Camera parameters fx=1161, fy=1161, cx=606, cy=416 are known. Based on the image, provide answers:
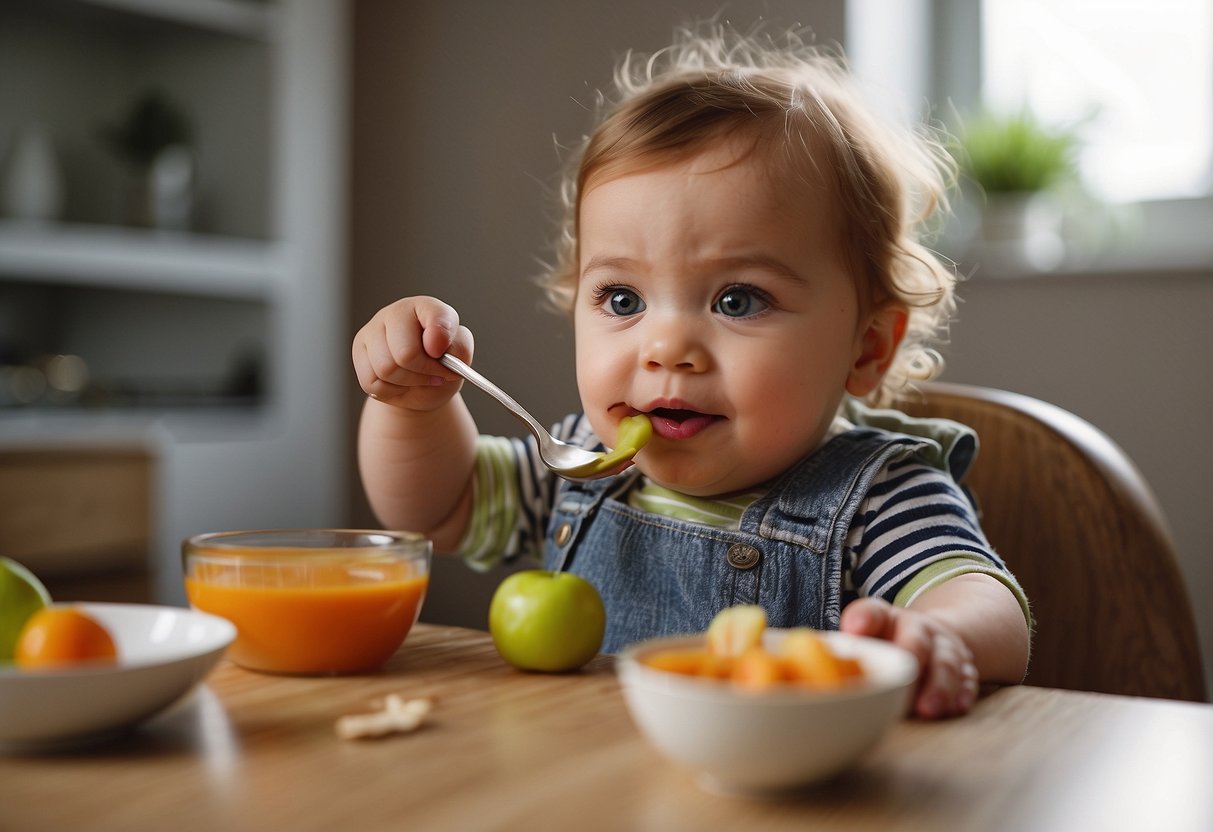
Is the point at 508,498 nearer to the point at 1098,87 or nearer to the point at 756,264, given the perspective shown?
the point at 756,264

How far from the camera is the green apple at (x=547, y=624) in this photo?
0.69m

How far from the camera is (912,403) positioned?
47.5 inches

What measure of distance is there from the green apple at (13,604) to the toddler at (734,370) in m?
0.35

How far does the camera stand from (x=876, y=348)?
1.08 metres

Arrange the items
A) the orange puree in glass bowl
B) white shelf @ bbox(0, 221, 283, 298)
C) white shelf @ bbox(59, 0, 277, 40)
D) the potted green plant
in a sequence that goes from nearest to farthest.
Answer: the orange puree in glass bowl → the potted green plant → white shelf @ bbox(0, 221, 283, 298) → white shelf @ bbox(59, 0, 277, 40)

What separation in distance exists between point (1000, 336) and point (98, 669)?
6.46 ft

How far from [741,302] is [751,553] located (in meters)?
0.21

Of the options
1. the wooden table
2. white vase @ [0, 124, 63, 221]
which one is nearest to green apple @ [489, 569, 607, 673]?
the wooden table

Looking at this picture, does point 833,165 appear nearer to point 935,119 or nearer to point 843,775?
point 843,775

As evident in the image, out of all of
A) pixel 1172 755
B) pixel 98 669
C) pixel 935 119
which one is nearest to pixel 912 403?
pixel 1172 755

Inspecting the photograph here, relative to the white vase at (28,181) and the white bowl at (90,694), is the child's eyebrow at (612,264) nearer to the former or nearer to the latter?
the white bowl at (90,694)

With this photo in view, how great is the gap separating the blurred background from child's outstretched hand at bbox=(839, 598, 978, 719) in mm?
1626

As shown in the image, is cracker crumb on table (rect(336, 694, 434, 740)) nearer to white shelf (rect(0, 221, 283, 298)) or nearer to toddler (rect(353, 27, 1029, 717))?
toddler (rect(353, 27, 1029, 717))

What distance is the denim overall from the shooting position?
923 millimetres
